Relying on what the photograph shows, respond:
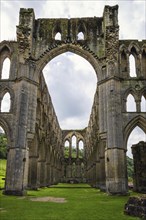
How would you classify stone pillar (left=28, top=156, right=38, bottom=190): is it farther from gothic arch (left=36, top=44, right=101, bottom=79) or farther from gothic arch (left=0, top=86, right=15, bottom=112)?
gothic arch (left=36, top=44, right=101, bottom=79)

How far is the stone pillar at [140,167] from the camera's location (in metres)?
21.5

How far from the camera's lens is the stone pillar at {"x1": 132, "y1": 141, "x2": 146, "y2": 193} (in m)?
21.5

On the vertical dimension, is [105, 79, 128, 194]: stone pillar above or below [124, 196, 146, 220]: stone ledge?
above

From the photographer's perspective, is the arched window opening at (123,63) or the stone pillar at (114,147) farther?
the arched window opening at (123,63)

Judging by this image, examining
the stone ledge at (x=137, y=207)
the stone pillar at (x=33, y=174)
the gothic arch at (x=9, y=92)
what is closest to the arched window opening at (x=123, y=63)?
the gothic arch at (x=9, y=92)

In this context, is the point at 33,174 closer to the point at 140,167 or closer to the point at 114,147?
the point at 114,147

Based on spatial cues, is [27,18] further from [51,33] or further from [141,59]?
[141,59]

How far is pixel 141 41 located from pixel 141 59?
5.88 feet

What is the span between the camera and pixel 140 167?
72.7ft

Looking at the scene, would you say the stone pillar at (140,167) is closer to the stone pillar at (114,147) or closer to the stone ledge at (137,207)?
the stone pillar at (114,147)

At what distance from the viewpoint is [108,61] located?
66.4 feet

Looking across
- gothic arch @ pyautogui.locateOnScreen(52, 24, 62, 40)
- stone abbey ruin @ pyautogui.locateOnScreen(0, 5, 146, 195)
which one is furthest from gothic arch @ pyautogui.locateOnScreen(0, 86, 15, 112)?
gothic arch @ pyautogui.locateOnScreen(52, 24, 62, 40)

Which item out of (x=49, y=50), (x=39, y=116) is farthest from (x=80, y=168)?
(x=49, y=50)

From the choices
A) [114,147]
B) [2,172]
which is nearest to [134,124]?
[114,147]
